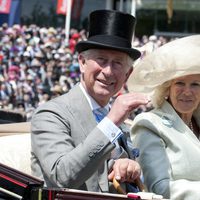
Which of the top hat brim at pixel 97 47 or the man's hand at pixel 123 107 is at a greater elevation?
the top hat brim at pixel 97 47

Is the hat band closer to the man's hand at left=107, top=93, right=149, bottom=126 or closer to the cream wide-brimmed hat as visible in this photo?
the cream wide-brimmed hat

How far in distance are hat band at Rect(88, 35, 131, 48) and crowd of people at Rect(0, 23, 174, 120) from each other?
→ 38.0 ft

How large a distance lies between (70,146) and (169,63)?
61 cm

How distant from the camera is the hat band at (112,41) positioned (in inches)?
95.7

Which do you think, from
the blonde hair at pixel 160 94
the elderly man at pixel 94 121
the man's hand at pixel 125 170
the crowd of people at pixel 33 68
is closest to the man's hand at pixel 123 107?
the elderly man at pixel 94 121

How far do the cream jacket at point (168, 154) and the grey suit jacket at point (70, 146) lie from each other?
0.23m

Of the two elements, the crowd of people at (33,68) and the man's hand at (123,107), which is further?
the crowd of people at (33,68)

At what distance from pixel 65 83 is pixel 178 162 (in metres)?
14.6

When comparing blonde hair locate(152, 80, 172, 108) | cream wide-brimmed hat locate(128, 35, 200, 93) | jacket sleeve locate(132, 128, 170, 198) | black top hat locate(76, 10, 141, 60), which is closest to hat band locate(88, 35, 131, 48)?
black top hat locate(76, 10, 141, 60)

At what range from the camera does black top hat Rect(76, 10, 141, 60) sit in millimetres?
2451

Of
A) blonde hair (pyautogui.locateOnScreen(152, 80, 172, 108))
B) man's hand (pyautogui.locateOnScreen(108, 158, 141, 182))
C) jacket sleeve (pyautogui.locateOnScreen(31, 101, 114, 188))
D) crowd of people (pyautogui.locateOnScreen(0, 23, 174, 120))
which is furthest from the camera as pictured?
crowd of people (pyautogui.locateOnScreen(0, 23, 174, 120))

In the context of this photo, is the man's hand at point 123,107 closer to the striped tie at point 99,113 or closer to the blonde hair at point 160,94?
the striped tie at point 99,113

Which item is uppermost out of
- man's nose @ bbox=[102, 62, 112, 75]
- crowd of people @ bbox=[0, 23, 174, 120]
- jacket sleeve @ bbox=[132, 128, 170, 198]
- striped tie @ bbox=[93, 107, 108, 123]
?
man's nose @ bbox=[102, 62, 112, 75]

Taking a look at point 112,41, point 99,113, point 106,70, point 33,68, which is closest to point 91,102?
point 99,113
